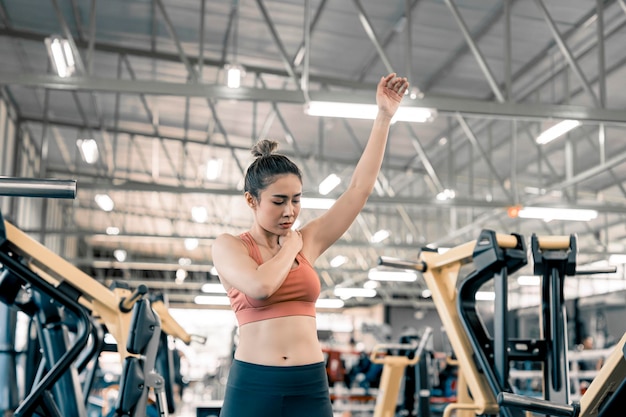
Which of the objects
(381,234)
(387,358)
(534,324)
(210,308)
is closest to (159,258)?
(210,308)

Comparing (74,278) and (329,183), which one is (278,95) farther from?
(74,278)

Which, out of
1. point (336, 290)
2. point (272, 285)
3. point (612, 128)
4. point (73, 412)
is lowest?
point (73, 412)

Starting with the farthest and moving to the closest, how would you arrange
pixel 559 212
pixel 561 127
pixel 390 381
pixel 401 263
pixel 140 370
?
pixel 559 212
pixel 561 127
pixel 390 381
pixel 401 263
pixel 140 370

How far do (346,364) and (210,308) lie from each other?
19104 millimetres

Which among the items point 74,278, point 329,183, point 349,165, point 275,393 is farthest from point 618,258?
point 275,393

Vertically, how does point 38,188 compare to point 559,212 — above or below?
below

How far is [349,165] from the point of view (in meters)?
16.8

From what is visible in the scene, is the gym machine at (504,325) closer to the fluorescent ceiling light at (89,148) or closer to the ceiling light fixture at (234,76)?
the ceiling light fixture at (234,76)

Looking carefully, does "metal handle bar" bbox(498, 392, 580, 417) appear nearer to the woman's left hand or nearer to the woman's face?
the woman's face

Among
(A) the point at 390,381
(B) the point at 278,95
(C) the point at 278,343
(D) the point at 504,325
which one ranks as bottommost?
(A) the point at 390,381

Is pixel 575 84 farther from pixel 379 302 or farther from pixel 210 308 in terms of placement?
pixel 210 308

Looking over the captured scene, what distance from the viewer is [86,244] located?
3058 cm

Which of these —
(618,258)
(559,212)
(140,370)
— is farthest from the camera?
(618,258)

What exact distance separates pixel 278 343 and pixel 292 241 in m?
0.24
